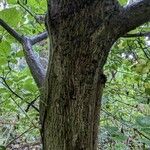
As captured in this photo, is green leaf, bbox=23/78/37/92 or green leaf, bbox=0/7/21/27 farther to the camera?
green leaf, bbox=23/78/37/92

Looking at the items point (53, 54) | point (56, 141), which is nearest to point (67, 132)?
point (56, 141)

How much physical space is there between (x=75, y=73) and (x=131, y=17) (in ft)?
0.53

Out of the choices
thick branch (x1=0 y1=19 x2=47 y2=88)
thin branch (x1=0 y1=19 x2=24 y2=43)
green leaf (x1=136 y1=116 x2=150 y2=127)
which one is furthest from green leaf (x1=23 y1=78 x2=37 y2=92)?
green leaf (x1=136 y1=116 x2=150 y2=127)

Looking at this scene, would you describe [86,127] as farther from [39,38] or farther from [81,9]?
[39,38]

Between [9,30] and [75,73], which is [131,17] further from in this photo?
[9,30]

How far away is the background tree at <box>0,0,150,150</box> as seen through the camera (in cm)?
65

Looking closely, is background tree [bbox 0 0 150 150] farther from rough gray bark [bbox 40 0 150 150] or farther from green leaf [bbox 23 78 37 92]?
green leaf [bbox 23 78 37 92]

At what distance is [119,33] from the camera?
659 mm

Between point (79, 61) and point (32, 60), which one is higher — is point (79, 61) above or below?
below

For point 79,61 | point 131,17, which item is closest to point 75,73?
point 79,61

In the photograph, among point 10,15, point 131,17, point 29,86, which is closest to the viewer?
point 131,17

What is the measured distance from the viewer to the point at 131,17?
2.07 feet

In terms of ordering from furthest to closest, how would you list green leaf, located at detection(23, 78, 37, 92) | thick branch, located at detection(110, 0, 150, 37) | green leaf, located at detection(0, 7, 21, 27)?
green leaf, located at detection(23, 78, 37, 92) → green leaf, located at detection(0, 7, 21, 27) → thick branch, located at detection(110, 0, 150, 37)

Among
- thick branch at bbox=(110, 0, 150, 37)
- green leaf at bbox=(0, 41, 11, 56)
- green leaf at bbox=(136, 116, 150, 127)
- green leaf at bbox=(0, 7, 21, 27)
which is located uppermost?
green leaf at bbox=(0, 7, 21, 27)
